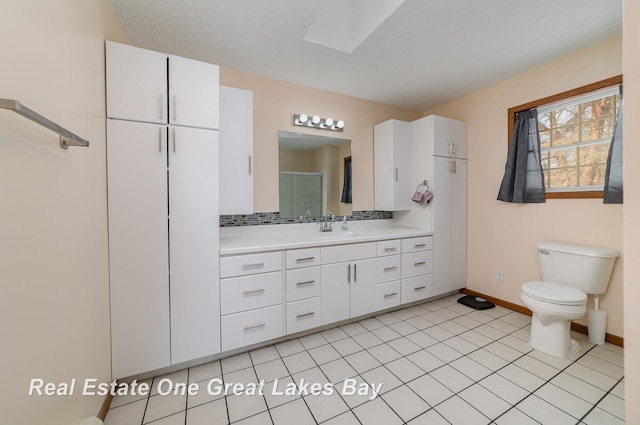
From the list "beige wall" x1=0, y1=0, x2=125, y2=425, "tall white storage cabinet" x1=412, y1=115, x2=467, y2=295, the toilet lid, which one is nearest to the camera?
"beige wall" x1=0, y1=0, x2=125, y2=425

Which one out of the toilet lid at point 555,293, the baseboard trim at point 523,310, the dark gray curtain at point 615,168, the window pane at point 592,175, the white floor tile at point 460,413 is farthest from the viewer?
the window pane at point 592,175

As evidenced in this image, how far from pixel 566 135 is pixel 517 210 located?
2.58ft

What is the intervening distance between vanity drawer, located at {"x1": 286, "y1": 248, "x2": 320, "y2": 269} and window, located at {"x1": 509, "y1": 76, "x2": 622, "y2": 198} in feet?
7.57

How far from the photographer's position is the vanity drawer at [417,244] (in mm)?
2648

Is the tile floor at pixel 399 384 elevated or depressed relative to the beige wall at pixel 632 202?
depressed

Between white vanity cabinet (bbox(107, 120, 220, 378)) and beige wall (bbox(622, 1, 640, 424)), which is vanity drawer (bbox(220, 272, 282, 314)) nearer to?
white vanity cabinet (bbox(107, 120, 220, 378))

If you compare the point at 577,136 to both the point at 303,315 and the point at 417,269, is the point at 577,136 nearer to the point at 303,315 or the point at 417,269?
the point at 417,269

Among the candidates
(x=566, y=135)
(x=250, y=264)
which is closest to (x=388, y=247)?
(x=250, y=264)

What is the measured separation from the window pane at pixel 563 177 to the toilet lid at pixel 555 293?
0.96m

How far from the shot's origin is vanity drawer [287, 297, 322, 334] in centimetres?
204

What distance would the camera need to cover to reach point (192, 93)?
171 centimetres

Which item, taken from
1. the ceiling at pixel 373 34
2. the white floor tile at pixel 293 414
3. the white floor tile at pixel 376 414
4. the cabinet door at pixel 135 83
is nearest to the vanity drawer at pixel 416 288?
the white floor tile at pixel 376 414

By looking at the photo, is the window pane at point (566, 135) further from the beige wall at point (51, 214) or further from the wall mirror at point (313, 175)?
the beige wall at point (51, 214)

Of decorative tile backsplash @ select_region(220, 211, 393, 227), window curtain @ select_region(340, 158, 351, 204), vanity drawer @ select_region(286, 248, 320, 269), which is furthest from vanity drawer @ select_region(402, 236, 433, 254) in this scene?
vanity drawer @ select_region(286, 248, 320, 269)
